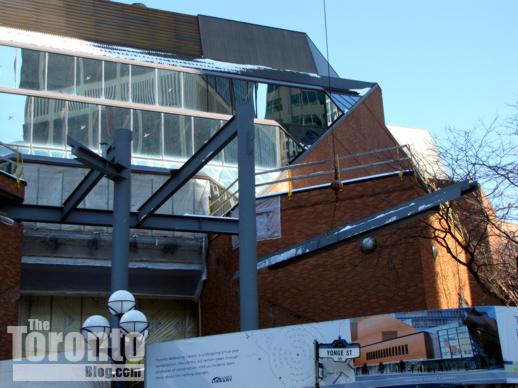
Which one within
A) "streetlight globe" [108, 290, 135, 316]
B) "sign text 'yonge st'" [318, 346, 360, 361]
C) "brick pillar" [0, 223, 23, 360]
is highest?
"brick pillar" [0, 223, 23, 360]

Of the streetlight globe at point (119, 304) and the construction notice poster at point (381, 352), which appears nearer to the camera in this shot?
the construction notice poster at point (381, 352)

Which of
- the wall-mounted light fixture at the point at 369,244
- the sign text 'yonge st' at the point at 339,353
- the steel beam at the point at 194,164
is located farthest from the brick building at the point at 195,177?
the sign text 'yonge st' at the point at 339,353

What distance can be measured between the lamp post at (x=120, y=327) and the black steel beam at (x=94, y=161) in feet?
Answer: 13.1

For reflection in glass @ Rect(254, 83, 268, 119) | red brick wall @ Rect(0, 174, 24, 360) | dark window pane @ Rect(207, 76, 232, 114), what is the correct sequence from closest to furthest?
red brick wall @ Rect(0, 174, 24, 360), dark window pane @ Rect(207, 76, 232, 114), reflection in glass @ Rect(254, 83, 268, 119)

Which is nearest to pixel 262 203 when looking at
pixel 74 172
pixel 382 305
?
pixel 382 305

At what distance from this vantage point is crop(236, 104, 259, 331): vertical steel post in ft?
48.9

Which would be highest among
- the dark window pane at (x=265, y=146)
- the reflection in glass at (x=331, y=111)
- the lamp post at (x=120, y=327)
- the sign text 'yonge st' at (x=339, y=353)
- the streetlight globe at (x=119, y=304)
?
the reflection in glass at (x=331, y=111)

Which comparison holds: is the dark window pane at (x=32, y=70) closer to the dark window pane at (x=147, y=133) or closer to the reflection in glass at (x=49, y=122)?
the reflection in glass at (x=49, y=122)

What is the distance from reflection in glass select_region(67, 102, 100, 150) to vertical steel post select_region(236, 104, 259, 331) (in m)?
12.0

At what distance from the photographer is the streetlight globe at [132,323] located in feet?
38.4

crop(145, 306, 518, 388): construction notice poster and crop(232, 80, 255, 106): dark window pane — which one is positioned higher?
crop(232, 80, 255, 106): dark window pane

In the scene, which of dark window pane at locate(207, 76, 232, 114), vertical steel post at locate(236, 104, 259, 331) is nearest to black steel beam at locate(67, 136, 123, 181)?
vertical steel post at locate(236, 104, 259, 331)

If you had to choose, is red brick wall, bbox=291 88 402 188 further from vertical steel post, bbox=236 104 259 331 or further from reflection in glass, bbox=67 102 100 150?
vertical steel post, bbox=236 104 259 331

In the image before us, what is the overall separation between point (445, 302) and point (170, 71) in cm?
1492
